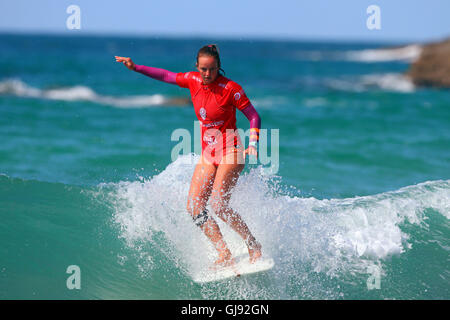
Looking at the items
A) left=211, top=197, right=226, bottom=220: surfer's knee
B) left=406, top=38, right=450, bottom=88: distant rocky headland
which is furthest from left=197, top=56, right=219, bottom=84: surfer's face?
left=406, top=38, right=450, bottom=88: distant rocky headland

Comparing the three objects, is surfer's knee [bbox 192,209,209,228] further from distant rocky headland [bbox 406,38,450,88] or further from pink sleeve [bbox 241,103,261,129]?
distant rocky headland [bbox 406,38,450,88]

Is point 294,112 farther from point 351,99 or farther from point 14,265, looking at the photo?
point 14,265

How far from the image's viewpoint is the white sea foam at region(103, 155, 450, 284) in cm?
507

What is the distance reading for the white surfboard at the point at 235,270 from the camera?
471cm

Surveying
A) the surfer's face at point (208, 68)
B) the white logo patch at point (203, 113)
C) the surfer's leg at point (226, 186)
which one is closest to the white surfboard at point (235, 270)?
the surfer's leg at point (226, 186)

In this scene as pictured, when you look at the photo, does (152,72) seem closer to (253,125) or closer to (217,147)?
(217,147)

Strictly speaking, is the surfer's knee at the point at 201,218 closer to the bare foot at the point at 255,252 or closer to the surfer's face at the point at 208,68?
the bare foot at the point at 255,252

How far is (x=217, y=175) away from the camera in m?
4.60

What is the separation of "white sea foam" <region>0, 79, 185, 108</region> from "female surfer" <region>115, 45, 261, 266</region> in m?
13.8

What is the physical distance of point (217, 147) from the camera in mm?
4676

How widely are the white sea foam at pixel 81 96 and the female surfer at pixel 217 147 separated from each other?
13829mm

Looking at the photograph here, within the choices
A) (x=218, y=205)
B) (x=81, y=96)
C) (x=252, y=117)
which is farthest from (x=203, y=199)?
(x=81, y=96)

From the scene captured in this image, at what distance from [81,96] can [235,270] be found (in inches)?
676

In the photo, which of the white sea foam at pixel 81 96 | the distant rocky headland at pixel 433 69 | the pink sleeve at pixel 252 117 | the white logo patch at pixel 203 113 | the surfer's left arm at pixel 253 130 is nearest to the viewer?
the surfer's left arm at pixel 253 130
